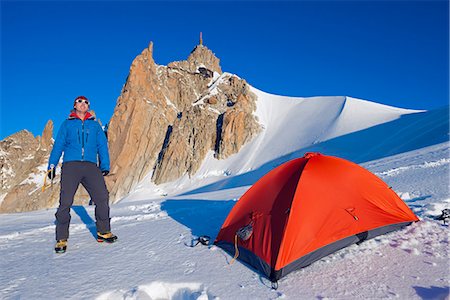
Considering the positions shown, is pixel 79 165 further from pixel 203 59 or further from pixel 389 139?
pixel 203 59

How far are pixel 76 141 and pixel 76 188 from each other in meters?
0.80

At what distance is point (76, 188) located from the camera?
458cm

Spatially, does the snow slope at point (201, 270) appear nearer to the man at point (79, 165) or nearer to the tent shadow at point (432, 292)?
the tent shadow at point (432, 292)

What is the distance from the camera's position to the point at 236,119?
4103 cm

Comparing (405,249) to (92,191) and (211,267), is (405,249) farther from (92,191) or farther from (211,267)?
(92,191)

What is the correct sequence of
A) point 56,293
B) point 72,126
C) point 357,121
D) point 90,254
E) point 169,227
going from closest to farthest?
point 56,293, point 90,254, point 72,126, point 169,227, point 357,121

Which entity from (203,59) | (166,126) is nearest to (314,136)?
(166,126)

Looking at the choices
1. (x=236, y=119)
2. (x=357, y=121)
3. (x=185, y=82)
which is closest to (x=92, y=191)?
(x=357, y=121)

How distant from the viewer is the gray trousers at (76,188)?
4457mm

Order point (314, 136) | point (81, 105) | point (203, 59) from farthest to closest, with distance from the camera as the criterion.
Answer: point (203, 59), point (314, 136), point (81, 105)

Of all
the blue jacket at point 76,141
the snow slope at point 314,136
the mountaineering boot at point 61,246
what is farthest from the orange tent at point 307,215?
the snow slope at point 314,136

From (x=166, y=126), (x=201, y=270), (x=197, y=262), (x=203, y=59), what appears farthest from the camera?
(x=203, y=59)

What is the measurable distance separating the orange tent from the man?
2.18 metres

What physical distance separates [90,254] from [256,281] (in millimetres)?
2750
